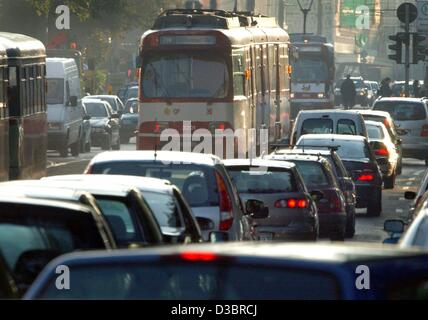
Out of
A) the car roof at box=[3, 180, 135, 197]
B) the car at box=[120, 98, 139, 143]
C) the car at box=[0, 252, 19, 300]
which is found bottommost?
the car at box=[120, 98, 139, 143]

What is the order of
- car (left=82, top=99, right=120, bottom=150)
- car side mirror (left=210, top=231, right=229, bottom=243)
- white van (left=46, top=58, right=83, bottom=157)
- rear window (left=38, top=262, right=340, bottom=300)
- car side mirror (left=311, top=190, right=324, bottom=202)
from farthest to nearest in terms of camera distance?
1. car (left=82, top=99, right=120, bottom=150)
2. white van (left=46, top=58, right=83, bottom=157)
3. car side mirror (left=311, top=190, right=324, bottom=202)
4. car side mirror (left=210, top=231, right=229, bottom=243)
5. rear window (left=38, top=262, right=340, bottom=300)

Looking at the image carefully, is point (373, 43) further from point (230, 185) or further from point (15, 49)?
point (230, 185)

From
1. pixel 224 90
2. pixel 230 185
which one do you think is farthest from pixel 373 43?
pixel 230 185

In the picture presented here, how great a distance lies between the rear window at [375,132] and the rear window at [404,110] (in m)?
7.02

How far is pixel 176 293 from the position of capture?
6.21 meters

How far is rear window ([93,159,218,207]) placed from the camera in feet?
48.0

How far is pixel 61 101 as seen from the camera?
42719mm

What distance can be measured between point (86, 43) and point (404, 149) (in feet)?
118

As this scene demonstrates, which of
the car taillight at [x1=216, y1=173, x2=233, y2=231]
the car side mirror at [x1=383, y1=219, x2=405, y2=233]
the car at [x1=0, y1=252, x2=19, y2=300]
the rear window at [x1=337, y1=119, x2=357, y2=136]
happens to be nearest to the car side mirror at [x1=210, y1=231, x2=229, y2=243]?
the car side mirror at [x1=383, y1=219, x2=405, y2=233]

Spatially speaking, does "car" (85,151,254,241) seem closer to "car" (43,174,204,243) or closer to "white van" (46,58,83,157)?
"car" (43,174,204,243)

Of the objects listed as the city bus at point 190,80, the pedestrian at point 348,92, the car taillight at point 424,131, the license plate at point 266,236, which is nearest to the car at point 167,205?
the license plate at point 266,236

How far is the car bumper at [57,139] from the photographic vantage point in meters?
43.0

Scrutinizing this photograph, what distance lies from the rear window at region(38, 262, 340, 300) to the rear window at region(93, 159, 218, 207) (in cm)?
829

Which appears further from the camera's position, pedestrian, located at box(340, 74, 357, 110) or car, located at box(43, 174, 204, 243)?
pedestrian, located at box(340, 74, 357, 110)
